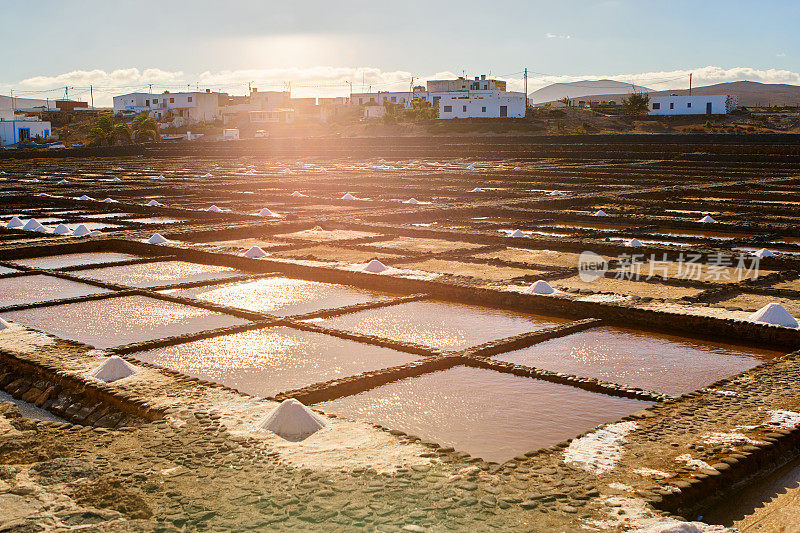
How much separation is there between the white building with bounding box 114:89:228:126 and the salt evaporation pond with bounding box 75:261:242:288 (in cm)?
6282

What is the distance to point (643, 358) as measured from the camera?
510 cm

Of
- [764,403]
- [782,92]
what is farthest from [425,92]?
[782,92]

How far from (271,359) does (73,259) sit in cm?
545

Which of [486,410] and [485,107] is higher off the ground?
[485,107]

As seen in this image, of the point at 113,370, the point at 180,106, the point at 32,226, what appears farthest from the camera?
the point at 180,106

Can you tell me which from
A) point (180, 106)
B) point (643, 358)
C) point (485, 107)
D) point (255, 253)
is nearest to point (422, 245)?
point (255, 253)

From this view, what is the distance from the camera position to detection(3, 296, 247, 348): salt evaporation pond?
566 cm

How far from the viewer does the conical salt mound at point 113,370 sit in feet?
14.0

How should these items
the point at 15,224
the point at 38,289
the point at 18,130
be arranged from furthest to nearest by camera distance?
the point at 18,130
the point at 15,224
the point at 38,289

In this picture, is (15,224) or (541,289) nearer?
(541,289)

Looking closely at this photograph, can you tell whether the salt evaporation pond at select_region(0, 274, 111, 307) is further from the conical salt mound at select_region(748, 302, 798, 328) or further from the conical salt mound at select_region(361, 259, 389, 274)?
the conical salt mound at select_region(748, 302, 798, 328)

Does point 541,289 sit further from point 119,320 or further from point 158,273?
point 158,273

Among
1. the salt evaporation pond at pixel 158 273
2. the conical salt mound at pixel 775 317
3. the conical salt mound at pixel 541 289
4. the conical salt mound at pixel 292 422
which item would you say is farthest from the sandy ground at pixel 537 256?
the conical salt mound at pixel 292 422

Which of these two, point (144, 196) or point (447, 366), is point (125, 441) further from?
point (144, 196)
